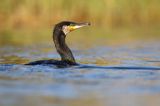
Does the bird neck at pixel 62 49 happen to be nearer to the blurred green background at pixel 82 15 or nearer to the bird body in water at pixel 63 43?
the bird body in water at pixel 63 43

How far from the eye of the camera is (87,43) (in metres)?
19.0

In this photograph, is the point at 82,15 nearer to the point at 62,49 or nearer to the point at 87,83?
the point at 62,49

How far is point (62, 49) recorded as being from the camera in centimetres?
1351

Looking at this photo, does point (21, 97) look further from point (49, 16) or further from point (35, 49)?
point (49, 16)

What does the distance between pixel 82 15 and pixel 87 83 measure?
464 inches

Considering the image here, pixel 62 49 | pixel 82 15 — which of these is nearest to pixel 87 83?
pixel 62 49

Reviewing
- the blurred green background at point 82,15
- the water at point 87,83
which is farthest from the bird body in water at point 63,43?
the blurred green background at point 82,15

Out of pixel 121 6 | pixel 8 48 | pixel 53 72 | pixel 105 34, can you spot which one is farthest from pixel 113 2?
pixel 53 72

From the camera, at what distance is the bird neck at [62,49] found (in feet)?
43.8

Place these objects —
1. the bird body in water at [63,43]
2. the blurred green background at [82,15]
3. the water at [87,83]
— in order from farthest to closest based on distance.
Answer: the blurred green background at [82,15] → the bird body in water at [63,43] → the water at [87,83]

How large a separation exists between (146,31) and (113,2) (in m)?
1.64

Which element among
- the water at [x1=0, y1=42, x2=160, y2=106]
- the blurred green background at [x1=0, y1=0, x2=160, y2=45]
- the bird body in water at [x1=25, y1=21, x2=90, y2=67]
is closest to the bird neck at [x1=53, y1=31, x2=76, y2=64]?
the bird body in water at [x1=25, y1=21, x2=90, y2=67]

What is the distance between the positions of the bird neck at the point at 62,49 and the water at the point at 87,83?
0.38 m

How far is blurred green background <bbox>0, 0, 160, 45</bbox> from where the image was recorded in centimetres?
2220
